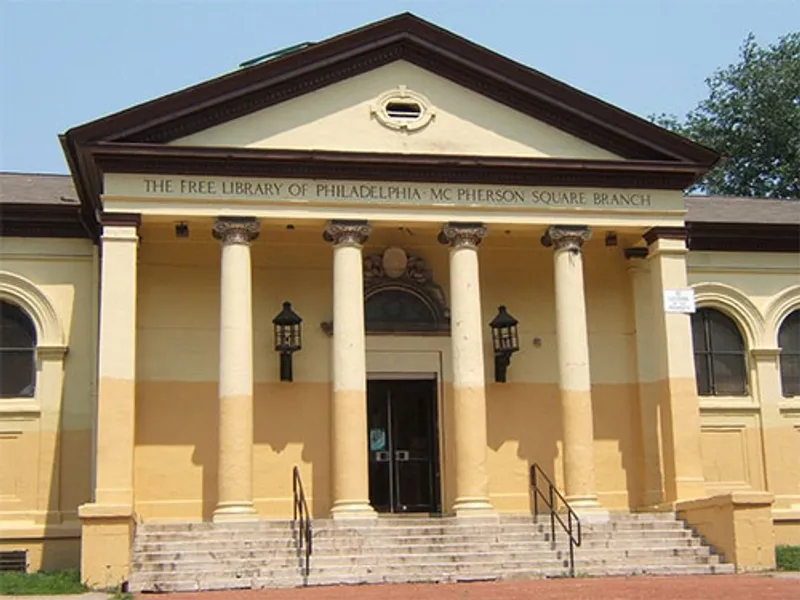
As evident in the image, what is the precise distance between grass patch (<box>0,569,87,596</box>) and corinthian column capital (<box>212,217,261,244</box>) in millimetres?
5691

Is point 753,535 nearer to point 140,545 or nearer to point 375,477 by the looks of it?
point 375,477

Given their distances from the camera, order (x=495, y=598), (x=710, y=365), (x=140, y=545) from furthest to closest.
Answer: (x=710, y=365)
(x=140, y=545)
(x=495, y=598)

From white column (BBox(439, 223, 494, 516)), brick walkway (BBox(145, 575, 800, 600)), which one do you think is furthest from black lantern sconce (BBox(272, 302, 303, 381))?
brick walkway (BBox(145, 575, 800, 600))

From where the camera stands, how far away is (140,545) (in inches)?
720

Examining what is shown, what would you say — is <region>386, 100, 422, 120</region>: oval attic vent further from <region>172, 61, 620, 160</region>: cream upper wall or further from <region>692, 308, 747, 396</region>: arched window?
<region>692, 308, 747, 396</region>: arched window

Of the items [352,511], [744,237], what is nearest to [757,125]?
[744,237]

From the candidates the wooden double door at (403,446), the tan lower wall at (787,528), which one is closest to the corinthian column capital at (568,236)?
the wooden double door at (403,446)

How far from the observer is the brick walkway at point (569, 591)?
48.9ft

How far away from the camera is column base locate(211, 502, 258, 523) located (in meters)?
19.1

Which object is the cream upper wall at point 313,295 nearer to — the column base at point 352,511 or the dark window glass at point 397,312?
the dark window glass at point 397,312

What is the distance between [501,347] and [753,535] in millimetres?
5875

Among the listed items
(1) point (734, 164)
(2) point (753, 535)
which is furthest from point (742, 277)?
(1) point (734, 164)

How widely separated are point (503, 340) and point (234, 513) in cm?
617

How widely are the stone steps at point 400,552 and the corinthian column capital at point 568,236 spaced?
183 inches
